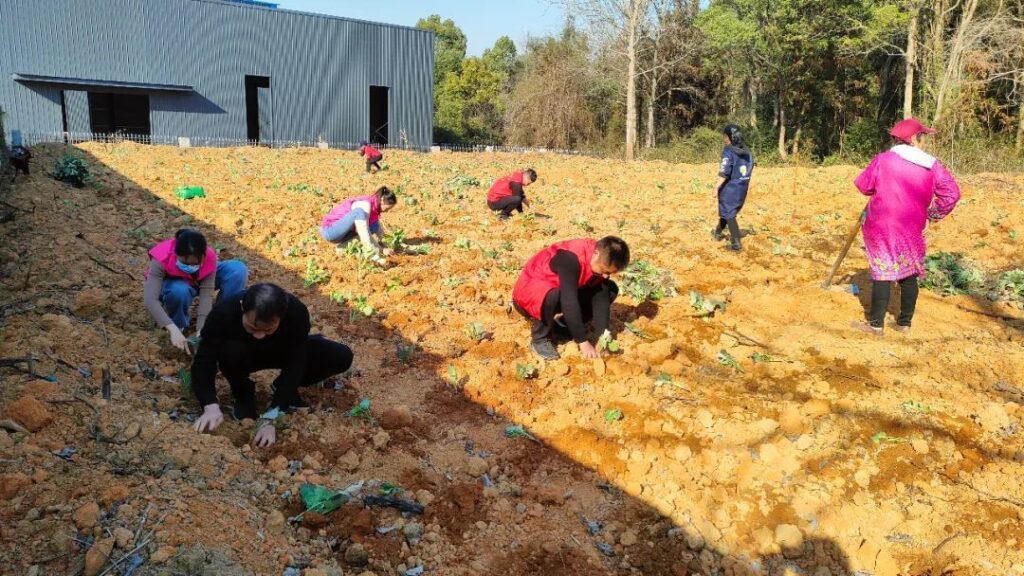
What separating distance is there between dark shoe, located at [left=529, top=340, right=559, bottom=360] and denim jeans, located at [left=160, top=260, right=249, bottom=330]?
6.51ft

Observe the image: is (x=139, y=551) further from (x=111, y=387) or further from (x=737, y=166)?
(x=737, y=166)

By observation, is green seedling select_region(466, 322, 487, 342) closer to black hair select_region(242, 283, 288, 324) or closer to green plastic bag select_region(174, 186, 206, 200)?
black hair select_region(242, 283, 288, 324)

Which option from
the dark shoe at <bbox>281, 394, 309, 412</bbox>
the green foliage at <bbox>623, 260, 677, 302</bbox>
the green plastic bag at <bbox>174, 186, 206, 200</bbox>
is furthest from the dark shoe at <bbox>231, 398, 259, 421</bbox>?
the green plastic bag at <bbox>174, 186, 206, 200</bbox>

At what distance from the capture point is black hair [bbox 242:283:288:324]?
315cm

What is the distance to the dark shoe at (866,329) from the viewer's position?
5203mm

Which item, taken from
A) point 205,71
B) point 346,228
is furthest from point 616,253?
point 205,71

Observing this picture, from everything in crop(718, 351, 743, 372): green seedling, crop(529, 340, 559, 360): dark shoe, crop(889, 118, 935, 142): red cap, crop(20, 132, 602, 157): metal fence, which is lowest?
crop(718, 351, 743, 372): green seedling

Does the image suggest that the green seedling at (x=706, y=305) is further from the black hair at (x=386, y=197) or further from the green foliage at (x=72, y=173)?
the green foliage at (x=72, y=173)

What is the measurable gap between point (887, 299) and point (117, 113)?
2767cm

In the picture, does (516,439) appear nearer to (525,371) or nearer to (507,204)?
(525,371)

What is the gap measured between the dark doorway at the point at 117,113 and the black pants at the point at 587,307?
25344 mm

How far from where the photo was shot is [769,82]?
26.7 metres

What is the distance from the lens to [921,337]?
521 cm

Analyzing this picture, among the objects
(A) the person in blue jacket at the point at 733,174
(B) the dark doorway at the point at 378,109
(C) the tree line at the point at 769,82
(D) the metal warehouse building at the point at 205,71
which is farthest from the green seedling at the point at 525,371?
(B) the dark doorway at the point at 378,109
